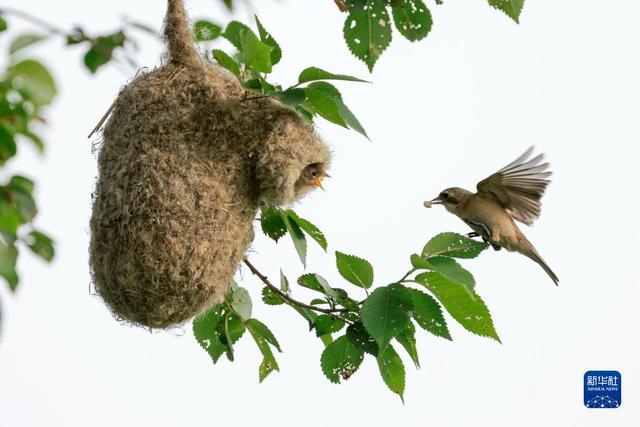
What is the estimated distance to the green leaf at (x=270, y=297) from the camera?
279 centimetres

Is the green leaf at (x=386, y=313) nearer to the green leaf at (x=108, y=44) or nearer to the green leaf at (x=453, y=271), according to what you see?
the green leaf at (x=453, y=271)

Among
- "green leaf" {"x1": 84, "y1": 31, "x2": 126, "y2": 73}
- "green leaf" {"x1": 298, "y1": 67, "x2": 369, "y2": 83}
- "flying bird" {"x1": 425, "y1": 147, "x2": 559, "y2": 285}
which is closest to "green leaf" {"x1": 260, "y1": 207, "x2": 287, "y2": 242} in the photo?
"green leaf" {"x1": 298, "y1": 67, "x2": 369, "y2": 83}

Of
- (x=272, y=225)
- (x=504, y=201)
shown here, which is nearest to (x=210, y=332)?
(x=272, y=225)

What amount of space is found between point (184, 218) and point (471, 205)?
1.43 metres

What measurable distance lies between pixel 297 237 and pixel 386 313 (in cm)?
55

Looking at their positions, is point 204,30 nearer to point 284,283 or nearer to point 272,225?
point 272,225

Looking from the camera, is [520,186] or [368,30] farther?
[520,186]

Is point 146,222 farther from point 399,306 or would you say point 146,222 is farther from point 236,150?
point 399,306

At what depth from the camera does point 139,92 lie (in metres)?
2.46

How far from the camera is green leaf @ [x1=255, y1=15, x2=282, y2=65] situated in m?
2.46

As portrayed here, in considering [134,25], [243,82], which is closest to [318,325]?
[243,82]

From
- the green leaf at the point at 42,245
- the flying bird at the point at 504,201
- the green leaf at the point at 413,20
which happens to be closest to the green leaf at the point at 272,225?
the green leaf at the point at 413,20

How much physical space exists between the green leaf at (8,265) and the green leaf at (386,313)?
1.16m

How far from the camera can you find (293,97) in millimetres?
2180
